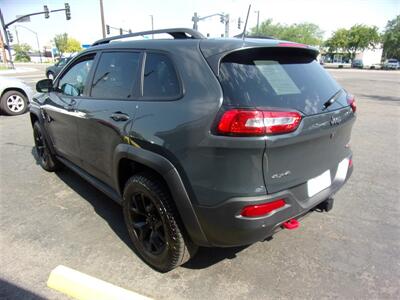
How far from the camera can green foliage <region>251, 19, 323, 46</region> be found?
7212 cm

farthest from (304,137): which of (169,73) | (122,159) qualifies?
(122,159)

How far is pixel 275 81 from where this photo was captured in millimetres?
2141

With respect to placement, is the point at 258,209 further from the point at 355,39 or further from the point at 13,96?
the point at 355,39

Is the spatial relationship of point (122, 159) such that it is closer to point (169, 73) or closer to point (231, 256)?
point (169, 73)

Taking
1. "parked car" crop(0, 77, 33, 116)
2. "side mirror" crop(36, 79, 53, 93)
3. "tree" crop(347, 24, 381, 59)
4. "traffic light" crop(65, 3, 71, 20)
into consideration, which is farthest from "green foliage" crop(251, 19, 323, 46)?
"side mirror" crop(36, 79, 53, 93)

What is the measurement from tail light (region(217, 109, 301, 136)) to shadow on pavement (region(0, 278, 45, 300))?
6.02ft

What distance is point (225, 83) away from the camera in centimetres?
200

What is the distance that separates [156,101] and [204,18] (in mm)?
23144

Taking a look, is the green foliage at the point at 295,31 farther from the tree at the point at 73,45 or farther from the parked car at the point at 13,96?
the parked car at the point at 13,96

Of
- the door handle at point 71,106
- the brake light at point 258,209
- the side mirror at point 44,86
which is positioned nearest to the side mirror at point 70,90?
the door handle at point 71,106

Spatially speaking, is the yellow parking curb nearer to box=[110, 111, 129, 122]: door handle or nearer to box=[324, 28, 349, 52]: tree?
box=[110, 111, 129, 122]: door handle

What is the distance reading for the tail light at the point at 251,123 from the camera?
187 centimetres

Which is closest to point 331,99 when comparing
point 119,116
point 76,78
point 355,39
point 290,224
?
point 290,224

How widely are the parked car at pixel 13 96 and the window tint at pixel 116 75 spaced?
286 inches
